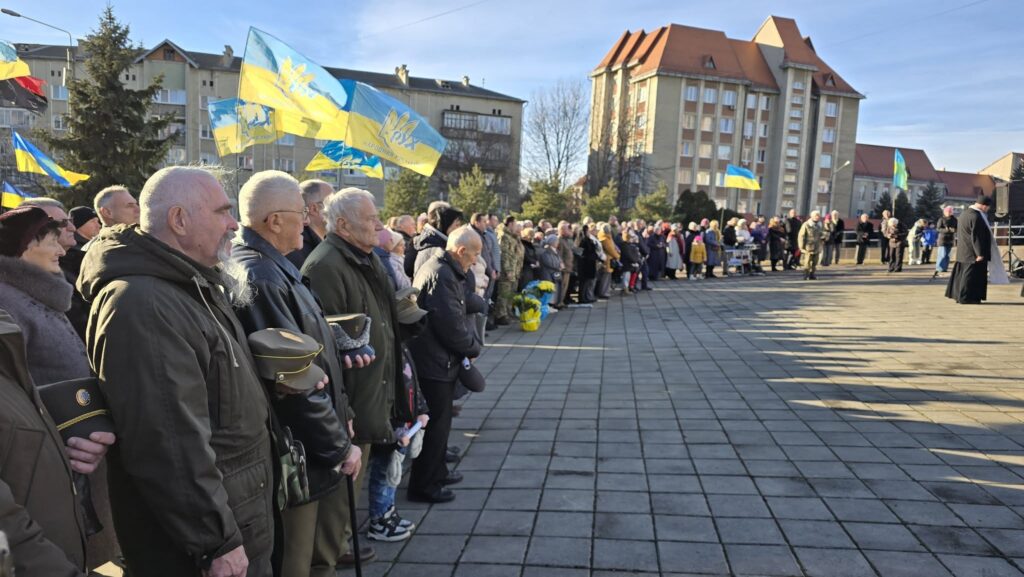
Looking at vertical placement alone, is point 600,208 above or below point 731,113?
below

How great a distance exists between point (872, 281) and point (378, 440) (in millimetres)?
17657

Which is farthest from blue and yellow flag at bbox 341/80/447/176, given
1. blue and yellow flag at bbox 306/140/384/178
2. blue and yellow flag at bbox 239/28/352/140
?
blue and yellow flag at bbox 306/140/384/178

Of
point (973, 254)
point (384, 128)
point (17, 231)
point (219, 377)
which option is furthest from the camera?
point (973, 254)

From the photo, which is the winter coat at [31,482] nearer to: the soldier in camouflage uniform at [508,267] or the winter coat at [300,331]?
the winter coat at [300,331]

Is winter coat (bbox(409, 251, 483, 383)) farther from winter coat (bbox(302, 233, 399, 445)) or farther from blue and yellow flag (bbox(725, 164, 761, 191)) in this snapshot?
blue and yellow flag (bbox(725, 164, 761, 191))

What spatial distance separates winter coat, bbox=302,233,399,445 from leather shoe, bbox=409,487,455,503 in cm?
118

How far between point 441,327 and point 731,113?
2706 inches

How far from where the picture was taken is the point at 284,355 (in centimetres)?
229

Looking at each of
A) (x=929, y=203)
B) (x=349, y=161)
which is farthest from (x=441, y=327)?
(x=929, y=203)

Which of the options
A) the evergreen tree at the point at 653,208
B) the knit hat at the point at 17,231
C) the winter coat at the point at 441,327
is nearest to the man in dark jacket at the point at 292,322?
the knit hat at the point at 17,231

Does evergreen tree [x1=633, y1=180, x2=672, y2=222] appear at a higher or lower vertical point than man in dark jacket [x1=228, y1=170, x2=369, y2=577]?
higher

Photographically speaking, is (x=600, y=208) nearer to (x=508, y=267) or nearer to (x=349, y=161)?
(x=508, y=267)

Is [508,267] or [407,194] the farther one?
[407,194]

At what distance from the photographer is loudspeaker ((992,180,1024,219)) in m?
14.0
